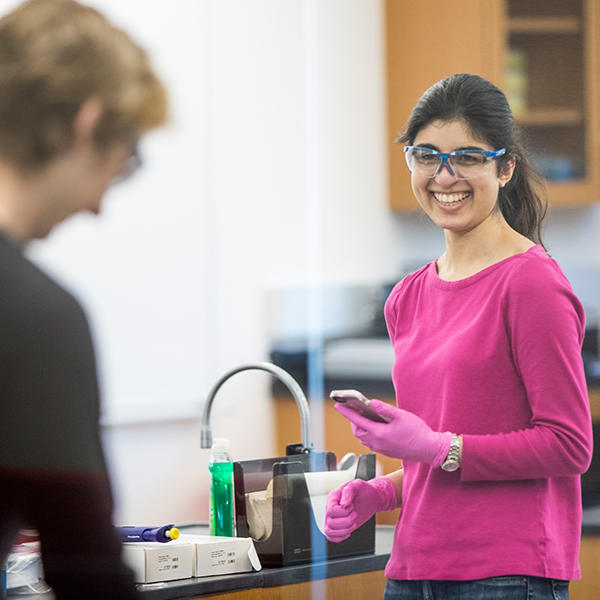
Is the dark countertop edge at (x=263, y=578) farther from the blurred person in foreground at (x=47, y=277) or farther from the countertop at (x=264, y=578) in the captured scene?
the blurred person in foreground at (x=47, y=277)

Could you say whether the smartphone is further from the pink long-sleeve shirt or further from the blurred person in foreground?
the blurred person in foreground

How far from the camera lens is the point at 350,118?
207cm

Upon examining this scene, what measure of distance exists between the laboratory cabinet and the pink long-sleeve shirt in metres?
0.41

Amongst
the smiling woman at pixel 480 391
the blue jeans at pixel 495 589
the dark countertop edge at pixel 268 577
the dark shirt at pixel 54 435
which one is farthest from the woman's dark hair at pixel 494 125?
the dark shirt at pixel 54 435

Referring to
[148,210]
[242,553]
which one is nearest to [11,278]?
[242,553]

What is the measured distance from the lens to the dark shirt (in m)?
0.68

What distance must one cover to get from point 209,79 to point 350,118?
2.99 feet

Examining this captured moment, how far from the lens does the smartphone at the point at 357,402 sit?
109 centimetres

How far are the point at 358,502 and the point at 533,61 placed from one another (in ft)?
3.71

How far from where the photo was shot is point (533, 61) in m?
2.01

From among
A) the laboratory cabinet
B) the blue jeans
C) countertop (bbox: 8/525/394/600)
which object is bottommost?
countertop (bbox: 8/525/394/600)

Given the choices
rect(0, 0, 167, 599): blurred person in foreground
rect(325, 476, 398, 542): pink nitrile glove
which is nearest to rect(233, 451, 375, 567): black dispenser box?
rect(325, 476, 398, 542): pink nitrile glove

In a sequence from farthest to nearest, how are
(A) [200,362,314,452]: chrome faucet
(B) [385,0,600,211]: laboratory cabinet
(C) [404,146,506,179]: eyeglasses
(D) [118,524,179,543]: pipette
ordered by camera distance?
(B) [385,0,600,211]: laboratory cabinet < (A) [200,362,314,452]: chrome faucet < (D) [118,524,179,543]: pipette < (C) [404,146,506,179]: eyeglasses

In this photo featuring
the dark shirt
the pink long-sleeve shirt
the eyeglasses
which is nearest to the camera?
the dark shirt
